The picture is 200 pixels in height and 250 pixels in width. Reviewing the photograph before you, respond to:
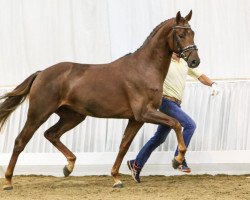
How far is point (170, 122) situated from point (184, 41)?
0.90m

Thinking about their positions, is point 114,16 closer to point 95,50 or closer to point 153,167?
point 95,50

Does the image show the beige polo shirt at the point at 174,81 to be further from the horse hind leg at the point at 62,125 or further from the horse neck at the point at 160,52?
the horse hind leg at the point at 62,125

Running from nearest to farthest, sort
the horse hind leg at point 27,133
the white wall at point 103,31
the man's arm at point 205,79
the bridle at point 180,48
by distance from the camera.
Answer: the bridle at point 180,48
the horse hind leg at point 27,133
the man's arm at point 205,79
the white wall at point 103,31

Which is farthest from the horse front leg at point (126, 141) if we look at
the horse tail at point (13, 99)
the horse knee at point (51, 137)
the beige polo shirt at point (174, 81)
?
the horse tail at point (13, 99)

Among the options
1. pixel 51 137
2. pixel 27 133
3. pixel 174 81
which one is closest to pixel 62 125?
pixel 51 137

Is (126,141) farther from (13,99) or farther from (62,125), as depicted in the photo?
(13,99)

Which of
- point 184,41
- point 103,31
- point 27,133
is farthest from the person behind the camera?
point 103,31

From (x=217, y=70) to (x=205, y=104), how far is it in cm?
66

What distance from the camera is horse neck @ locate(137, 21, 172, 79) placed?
745 centimetres

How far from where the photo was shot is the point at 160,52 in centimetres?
747

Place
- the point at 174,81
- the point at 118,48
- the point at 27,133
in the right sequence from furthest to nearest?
the point at 118,48 → the point at 174,81 → the point at 27,133

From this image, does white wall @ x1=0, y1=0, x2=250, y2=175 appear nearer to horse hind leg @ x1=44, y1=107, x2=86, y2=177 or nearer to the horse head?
horse hind leg @ x1=44, y1=107, x2=86, y2=177

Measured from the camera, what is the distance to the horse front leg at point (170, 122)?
23.2 ft

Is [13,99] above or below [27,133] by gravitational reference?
above
